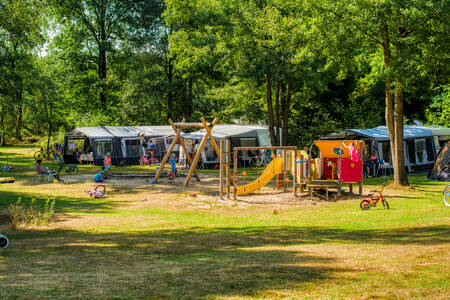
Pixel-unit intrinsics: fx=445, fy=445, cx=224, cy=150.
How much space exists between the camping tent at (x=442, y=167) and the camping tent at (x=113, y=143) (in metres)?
16.3

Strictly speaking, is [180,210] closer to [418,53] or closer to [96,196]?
[96,196]

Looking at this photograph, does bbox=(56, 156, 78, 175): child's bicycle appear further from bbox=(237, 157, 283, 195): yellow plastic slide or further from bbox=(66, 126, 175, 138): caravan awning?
bbox=(237, 157, 283, 195): yellow plastic slide

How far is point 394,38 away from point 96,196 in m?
12.8

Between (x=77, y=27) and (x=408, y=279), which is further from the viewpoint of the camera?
(x=77, y=27)

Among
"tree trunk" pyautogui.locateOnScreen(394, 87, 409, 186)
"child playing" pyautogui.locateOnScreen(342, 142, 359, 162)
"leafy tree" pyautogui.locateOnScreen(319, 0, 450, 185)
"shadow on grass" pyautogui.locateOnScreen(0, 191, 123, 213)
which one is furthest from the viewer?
"tree trunk" pyautogui.locateOnScreen(394, 87, 409, 186)

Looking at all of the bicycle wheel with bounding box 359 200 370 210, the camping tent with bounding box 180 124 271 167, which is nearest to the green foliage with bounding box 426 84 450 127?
the camping tent with bounding box 180 124 271 167

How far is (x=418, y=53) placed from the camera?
17.3 metres

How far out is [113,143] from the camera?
31047 millimetres

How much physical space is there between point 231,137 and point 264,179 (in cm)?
1170

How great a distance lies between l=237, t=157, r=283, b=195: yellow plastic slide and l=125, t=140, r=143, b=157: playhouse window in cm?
1618

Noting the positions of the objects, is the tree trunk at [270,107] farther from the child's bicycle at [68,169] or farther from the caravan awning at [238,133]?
the child's bicycle at [68,169]

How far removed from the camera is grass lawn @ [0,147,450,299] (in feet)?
17.0

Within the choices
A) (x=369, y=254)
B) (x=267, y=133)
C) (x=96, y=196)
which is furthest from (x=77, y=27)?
(x=369, y=254)

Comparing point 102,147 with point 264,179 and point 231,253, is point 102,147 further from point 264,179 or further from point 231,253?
point 231,253
